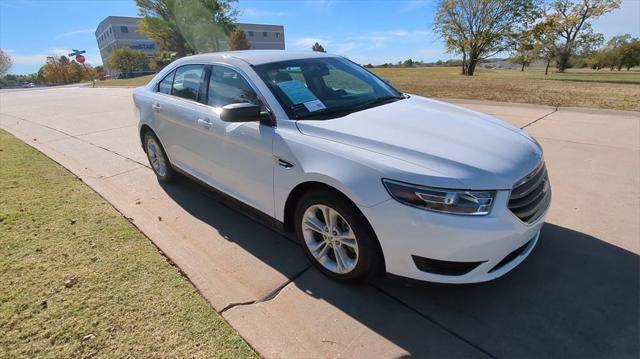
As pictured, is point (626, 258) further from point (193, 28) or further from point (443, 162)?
point (193, 28)

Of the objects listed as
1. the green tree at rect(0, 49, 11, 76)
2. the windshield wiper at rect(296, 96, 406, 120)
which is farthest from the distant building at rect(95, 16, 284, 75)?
the windshield wiper at rect(296, 96, 406, 120)

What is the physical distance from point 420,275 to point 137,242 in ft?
8.28

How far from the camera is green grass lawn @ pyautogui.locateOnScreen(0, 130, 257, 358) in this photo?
6.89 ft

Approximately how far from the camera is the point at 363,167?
216 cm

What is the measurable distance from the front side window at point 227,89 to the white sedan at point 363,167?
0.02m

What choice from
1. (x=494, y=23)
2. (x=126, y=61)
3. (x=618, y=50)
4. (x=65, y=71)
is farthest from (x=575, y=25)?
(x=65, y=71)

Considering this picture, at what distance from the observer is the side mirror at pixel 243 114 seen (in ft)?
8.63

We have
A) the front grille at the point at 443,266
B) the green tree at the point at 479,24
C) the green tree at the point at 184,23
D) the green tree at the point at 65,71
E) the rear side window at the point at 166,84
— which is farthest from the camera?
the green tree at the point at 65,71

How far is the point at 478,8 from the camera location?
3334 centimetres

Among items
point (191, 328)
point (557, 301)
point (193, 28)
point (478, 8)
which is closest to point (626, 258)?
point (557, 301)

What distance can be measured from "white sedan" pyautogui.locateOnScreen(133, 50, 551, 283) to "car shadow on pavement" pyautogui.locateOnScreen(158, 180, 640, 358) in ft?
0.81

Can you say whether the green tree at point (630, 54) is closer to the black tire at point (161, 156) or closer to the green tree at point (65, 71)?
the black tire at point (161, 156)

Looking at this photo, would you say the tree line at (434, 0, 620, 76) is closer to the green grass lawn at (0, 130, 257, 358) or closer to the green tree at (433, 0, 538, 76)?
the green tree at (433, 0, 538, 76)

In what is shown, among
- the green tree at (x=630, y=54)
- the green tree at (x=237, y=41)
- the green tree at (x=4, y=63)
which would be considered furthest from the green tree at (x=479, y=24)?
the green tree at (x=4, y=63)
